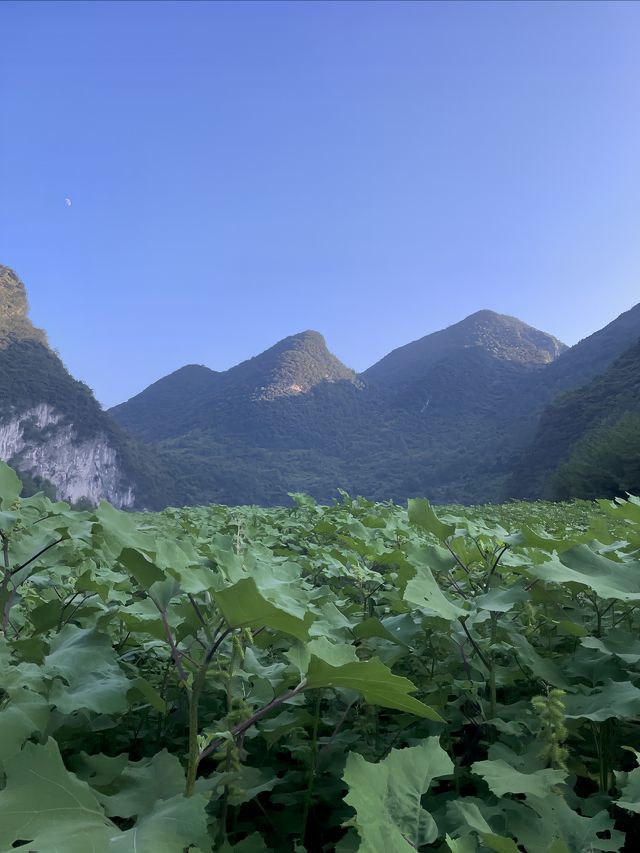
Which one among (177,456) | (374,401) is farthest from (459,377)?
(177,456)

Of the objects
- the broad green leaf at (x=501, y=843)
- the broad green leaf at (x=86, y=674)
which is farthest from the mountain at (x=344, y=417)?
the broad green leaf at (x=501, y=843)

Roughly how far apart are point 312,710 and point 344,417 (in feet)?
506

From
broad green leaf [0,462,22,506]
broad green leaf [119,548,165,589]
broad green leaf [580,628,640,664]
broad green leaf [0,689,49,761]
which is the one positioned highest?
broad green leaf [0,462,22,506]

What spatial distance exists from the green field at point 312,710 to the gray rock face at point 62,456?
96462 millimetres

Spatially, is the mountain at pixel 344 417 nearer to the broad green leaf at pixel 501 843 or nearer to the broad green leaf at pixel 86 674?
the broad green leaf at pixel 86 674

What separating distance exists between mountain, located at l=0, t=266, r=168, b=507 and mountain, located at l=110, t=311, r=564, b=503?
37.0 ft

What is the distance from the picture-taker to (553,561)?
1373mm

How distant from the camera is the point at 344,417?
155375mm

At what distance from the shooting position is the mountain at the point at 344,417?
4112 inches

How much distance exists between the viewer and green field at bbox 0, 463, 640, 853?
0.79 m

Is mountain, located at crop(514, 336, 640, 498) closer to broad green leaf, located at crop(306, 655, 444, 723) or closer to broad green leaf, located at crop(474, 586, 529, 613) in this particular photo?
broad green leaf, located at crop(474, 586, 529, 613)

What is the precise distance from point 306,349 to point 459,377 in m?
52.8

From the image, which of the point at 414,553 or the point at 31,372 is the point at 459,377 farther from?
the point at 414,553

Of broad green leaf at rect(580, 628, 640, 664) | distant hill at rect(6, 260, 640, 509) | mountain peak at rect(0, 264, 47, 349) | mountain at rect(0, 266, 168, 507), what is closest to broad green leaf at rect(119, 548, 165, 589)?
broad green leaf at rect(580, 628, 640, 664)
